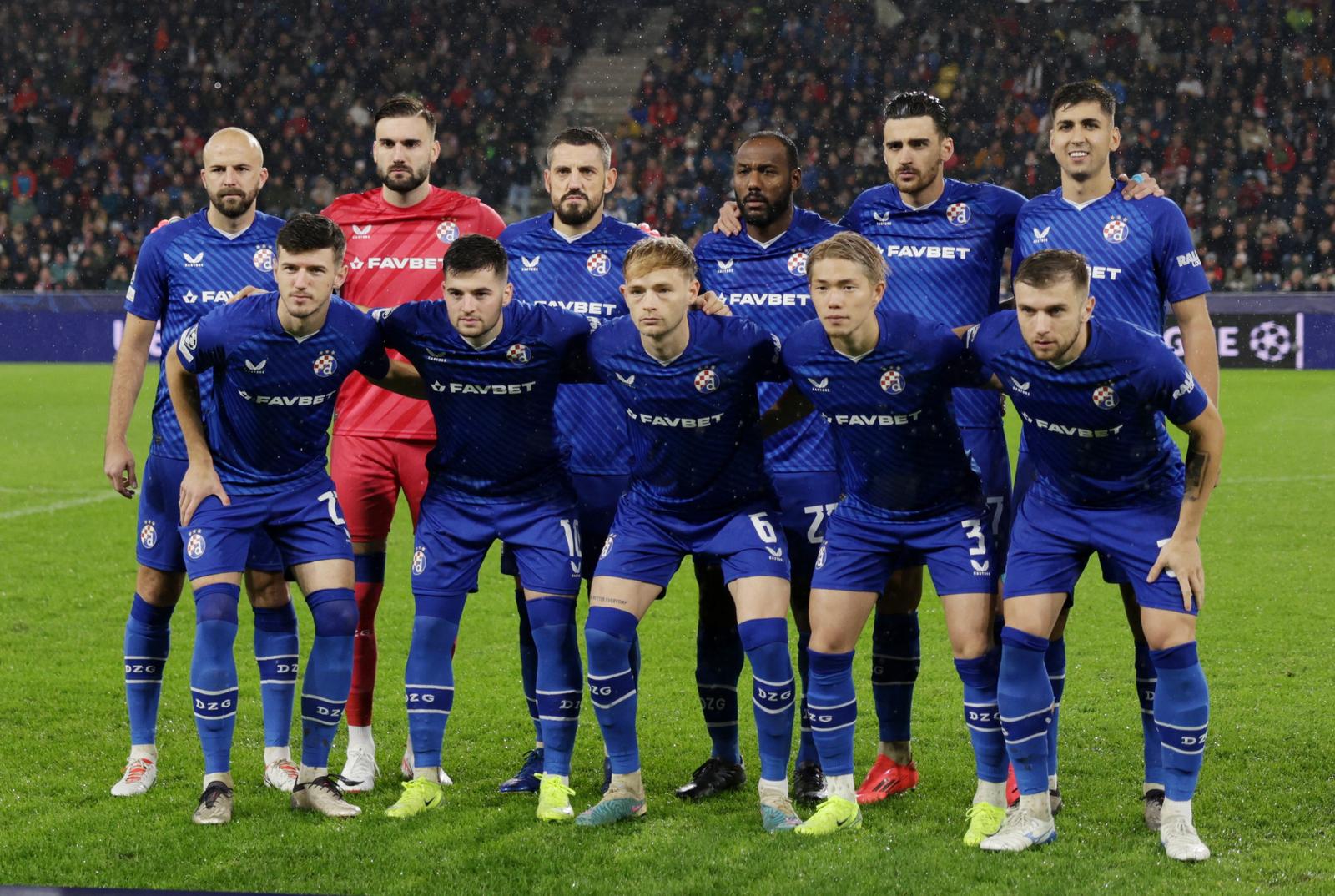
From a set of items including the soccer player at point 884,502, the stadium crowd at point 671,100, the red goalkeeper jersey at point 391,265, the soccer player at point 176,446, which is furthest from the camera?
the stadium crowd at point 671,100

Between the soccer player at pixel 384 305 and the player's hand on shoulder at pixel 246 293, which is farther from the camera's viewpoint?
the soccer player at pixel 384 305

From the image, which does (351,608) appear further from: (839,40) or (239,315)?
(839,40)

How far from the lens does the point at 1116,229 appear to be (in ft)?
16.3

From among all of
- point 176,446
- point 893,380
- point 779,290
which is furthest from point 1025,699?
point 176,446

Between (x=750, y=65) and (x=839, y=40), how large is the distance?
1.63m

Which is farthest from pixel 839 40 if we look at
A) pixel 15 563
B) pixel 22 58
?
pixel 15 563

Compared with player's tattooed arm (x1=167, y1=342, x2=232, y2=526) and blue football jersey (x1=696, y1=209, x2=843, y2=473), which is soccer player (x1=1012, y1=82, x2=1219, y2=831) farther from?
player's tattooed arm (x1=167, y1=342, x2=232, y2=526)

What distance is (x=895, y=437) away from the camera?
187 inches

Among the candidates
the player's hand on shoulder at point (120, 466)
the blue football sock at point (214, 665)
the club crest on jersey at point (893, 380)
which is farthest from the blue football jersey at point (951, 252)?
the player's hand on shoulder at point (120, 466)

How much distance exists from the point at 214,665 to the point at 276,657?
0.26m

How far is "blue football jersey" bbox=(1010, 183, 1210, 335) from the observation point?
4.94 meters

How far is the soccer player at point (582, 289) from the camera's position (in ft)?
17.4

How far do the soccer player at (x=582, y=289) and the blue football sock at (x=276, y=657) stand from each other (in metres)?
0.75

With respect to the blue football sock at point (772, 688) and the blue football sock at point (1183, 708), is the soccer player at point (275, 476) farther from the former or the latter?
the blue football sock at point (1183, 708)
